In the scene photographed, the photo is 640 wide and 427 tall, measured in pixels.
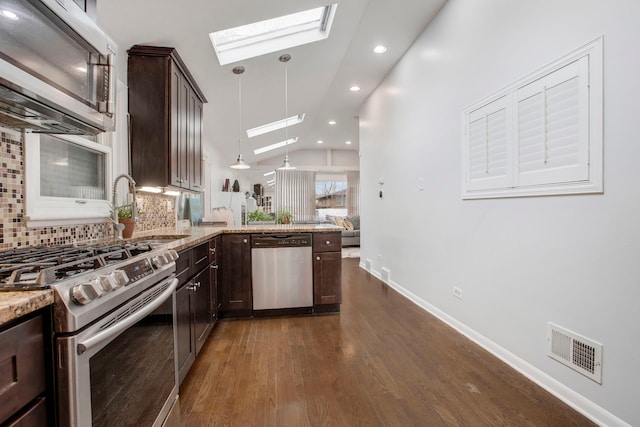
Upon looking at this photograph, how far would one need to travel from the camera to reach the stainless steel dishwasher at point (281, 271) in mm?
2973

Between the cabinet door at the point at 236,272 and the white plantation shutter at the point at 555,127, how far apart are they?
92.4 inches

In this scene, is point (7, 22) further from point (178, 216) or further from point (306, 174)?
point (306, 174)

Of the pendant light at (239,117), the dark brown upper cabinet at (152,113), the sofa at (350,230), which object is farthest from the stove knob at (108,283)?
the sofa at (350,230)

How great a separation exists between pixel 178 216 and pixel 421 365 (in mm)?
3209

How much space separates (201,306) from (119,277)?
135 cm

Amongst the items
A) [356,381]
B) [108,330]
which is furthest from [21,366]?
[356,381]

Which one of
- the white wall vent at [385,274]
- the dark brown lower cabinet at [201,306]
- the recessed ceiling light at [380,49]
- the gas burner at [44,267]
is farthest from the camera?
the white wall vent at [385,274]

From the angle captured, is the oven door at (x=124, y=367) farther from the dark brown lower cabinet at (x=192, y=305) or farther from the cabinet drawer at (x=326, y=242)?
the cabinet drawer at (x=326, y=242)

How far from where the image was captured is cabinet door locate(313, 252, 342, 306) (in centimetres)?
307

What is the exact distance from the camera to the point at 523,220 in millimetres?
1993

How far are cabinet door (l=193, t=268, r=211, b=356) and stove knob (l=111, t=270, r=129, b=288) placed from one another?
3.60ft

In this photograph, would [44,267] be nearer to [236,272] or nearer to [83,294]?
[83,294]

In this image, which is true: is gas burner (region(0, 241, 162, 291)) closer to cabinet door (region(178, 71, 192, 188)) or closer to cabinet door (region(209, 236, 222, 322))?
cabinet door (region(209, 236, 222, 322))

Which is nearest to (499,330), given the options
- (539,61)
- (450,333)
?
(450,333)
